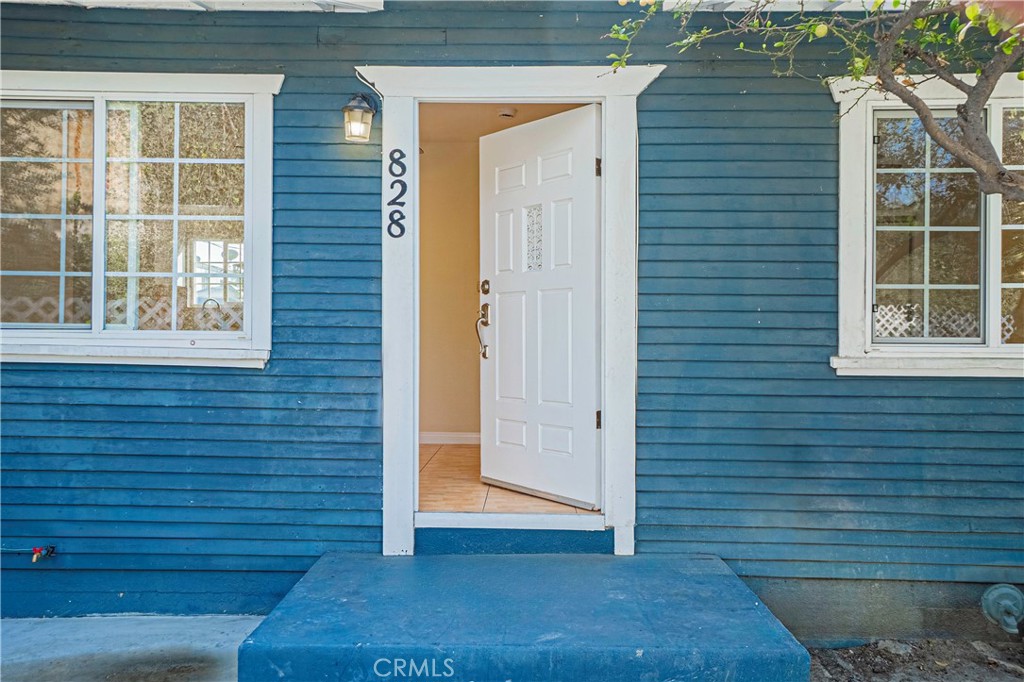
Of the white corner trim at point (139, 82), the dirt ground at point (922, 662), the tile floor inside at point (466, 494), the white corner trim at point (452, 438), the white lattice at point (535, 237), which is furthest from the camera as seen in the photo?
the white corner trim at point (452, 438)

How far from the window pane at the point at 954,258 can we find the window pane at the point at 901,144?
1.23ft

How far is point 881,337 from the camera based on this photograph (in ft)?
10.1

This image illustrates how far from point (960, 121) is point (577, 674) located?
8.24 ft

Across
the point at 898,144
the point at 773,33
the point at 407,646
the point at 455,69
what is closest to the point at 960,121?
the point at 898,144

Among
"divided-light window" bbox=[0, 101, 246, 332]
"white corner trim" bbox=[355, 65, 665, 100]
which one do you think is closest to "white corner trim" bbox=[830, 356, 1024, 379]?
"white corner trim" bbox=[355, 65, 665, 100]

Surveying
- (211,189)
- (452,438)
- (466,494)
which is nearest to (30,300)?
(211,189)

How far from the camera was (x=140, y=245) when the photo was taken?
316 cm

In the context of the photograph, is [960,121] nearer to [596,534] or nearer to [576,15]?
[576,15]

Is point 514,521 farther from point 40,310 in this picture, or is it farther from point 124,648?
point 40,310

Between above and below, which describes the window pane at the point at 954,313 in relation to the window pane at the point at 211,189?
below

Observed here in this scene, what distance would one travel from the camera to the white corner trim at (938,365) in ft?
9.85

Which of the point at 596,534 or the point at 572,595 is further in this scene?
the point at 596,534

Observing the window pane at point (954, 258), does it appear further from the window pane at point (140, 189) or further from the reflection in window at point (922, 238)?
the window pane at point (140, 189)

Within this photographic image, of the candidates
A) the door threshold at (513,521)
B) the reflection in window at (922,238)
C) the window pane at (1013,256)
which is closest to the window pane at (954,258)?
the reflection in window at (922,238)
